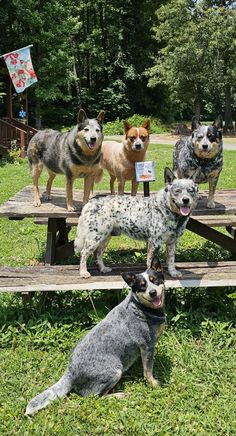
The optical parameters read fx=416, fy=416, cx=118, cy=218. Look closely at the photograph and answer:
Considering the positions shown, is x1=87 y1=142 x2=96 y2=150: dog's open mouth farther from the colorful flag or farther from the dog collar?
the colorful flag

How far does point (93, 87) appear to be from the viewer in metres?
32.3

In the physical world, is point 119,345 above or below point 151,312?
below

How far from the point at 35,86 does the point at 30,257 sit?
65.5ft

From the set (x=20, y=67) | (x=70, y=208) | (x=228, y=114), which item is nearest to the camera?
(x=70, y=208)

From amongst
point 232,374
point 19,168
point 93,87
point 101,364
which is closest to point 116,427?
point 101,364

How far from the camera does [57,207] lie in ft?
15.3

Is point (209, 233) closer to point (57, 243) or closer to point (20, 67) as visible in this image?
point (57, 243)

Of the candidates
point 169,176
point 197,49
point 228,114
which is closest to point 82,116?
point 169,176

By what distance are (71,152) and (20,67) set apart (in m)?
9.47

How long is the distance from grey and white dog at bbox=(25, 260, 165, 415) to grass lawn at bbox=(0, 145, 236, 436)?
10cm

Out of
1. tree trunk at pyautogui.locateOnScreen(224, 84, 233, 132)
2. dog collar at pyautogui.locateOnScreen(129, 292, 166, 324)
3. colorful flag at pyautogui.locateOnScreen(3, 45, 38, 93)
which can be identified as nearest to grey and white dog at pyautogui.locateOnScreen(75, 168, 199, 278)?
dog collar at pyautogui.locateOnScreen(129, 292, 166, 324)

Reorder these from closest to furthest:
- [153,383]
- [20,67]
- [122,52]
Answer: [153,383], [20,67], [122,52]

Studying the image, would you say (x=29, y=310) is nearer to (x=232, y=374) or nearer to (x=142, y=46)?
(x=232, y=374)

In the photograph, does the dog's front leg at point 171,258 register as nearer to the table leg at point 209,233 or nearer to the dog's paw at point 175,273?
the dog's paw at point 175,273
